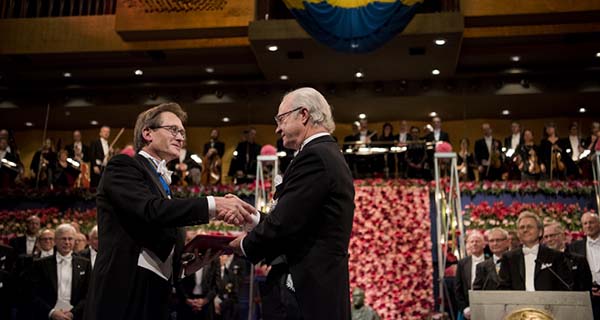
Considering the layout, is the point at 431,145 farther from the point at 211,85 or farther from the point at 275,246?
the point at 275,246

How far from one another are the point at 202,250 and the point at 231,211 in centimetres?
34

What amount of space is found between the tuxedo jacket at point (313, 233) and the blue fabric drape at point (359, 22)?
7688mm

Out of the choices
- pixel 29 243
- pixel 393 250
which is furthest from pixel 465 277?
pixel 29 243

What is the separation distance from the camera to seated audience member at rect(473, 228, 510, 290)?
561cm

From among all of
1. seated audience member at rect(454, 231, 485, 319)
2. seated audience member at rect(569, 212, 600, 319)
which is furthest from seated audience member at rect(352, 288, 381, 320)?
seated audience member at rect(569, 212, 600, 319)

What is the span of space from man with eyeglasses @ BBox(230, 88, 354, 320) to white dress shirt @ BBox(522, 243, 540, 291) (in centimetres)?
330

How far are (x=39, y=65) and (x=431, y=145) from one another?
8129mm

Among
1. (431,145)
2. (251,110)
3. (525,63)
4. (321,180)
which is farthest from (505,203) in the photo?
(321,180)

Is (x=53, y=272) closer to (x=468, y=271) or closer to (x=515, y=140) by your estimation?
(x=468, y=271)

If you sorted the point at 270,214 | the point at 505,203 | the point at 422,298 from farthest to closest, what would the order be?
the point at 505,203, the point at 422,298, the point at 270,214

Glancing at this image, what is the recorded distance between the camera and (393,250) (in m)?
9.35

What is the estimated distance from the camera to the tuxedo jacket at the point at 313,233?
2.40 metres

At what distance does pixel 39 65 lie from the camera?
13.3m

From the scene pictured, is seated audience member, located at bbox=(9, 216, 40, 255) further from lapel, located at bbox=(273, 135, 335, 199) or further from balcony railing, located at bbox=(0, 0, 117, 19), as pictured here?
lapel, located at bbox=(273, 135, 335, 199)
